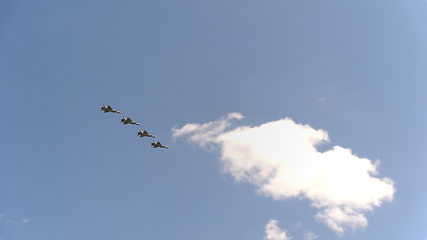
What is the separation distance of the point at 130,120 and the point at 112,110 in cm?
571

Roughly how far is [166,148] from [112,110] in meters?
18.9

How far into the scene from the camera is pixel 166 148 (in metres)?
135

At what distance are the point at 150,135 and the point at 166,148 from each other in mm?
6022

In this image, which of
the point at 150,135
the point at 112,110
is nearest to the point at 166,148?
the point at 150,135

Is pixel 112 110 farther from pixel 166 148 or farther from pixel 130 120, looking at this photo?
pixel 166 148

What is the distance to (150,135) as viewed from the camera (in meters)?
135

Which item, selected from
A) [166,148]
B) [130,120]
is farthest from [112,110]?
[166,148]

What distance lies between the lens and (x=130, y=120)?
131000 mm

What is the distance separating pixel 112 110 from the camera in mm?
129625

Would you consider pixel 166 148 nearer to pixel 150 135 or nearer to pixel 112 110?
pixel 150 135

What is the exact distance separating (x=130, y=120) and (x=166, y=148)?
1323 cm
